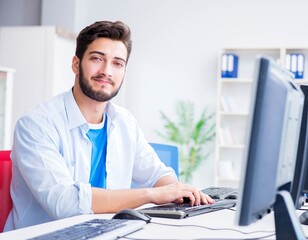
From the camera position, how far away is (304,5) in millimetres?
6387

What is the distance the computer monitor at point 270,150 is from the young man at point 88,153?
0.77 m

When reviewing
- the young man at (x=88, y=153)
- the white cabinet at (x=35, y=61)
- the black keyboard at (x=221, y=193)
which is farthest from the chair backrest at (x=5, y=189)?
the white cabinet at (x=35, y=61)

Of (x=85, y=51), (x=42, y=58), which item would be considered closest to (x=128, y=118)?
(x=85, y=51)

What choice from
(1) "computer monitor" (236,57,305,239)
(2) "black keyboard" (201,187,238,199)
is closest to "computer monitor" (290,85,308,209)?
(1) "computer monitor" (236,57,305,239)

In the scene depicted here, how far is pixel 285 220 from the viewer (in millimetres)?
1327

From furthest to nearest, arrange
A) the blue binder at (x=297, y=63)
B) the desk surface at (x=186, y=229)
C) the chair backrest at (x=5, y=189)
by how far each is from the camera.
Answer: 1. the blue binder at (x=297, y=63)
2. the chair backrest at (x=5, y=189)
3. the desk surface at (x=186, y=229)

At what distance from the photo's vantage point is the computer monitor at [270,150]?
1078 millimetres

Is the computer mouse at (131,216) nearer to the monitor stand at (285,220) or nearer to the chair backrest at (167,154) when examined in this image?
the monitor stand at (285,220)

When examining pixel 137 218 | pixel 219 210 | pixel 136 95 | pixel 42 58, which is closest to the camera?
pixel 137 218

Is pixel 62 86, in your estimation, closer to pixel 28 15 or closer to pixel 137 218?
pixel 28 15

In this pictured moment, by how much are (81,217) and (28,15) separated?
569 centimetres

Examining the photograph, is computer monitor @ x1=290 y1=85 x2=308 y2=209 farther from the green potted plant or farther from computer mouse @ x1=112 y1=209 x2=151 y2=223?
the green potted plant

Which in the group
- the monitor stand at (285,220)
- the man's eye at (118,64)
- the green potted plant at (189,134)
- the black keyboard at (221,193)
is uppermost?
the man's eye at (118,64)

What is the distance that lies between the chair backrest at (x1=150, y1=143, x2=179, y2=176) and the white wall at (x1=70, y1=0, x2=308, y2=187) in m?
3.63
